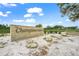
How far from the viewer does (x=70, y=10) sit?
170 cm

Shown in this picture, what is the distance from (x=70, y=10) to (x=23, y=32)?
563mm

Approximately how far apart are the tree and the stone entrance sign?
318mm

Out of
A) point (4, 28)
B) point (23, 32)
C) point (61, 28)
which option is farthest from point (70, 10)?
point (4, 28)

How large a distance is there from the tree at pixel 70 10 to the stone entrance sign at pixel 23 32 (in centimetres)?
32

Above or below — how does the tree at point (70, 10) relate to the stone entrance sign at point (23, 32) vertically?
above

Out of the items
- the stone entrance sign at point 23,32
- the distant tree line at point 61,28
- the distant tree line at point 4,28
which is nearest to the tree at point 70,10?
the distant tree line at point 61,28

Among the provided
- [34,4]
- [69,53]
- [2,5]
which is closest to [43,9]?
[34,4]

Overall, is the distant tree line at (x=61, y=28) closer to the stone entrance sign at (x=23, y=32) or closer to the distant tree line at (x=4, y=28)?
the stone entrance sign at (x=23, y=32)

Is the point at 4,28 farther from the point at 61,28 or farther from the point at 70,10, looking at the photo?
the point at 70,10

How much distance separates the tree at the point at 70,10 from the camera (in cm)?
166

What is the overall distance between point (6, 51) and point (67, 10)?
79 centimetres

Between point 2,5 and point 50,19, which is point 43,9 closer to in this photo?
point 50,19

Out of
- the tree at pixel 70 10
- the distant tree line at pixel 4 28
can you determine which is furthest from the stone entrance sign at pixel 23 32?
the tree at pixel 70 10

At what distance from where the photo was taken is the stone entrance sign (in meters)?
1.69
